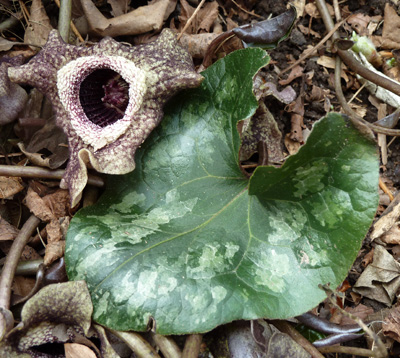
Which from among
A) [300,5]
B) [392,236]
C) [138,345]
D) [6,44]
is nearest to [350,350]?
[392,236]

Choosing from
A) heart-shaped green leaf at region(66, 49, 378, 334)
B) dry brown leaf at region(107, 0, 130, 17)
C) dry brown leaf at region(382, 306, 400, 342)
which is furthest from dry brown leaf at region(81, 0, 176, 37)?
dry brown leaf at region(382, 306, 400, 342)

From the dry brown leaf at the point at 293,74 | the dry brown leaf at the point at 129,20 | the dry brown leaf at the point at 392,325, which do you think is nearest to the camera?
the dry brown leaf at the point at 392,325

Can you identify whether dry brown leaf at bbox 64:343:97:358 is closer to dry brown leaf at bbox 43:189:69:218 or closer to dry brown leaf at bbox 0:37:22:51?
dry brown leaf at bbox 43:189:69:218

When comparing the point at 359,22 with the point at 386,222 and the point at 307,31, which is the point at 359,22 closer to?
the point at 307,31

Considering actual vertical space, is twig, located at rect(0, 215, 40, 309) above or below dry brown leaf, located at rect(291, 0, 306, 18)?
below

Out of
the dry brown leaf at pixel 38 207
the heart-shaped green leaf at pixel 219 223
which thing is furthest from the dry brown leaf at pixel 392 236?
the dry brown leaf at pixel 38 207

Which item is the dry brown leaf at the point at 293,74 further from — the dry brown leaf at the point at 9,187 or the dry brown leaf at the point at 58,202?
the dry brown leaf at the point at 9,187
